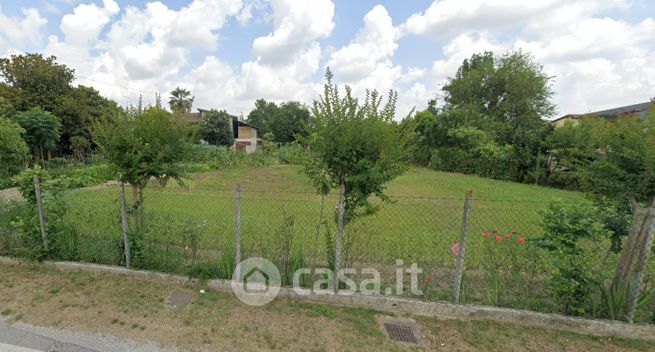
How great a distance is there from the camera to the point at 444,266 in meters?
4.13

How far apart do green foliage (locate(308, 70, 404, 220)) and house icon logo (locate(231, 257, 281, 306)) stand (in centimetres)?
153

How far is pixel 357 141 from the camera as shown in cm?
305

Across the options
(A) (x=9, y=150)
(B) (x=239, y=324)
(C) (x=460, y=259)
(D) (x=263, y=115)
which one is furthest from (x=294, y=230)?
(D) (x=263, y=115)

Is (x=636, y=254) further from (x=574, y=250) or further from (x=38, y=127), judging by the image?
(x=38, y=127)

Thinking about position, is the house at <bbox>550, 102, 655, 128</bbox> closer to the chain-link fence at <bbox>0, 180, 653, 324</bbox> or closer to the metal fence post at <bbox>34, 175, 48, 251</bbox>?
the chain-link fence at <bbox>0, 180, 653, 324</bbox>

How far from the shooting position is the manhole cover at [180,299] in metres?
3.27

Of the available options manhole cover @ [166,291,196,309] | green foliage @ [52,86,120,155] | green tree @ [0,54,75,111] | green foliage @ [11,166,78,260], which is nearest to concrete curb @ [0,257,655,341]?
manhole cover @ [166,291,196,309]

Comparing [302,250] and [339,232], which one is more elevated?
[339,232]

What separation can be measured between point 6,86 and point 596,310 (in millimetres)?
26897

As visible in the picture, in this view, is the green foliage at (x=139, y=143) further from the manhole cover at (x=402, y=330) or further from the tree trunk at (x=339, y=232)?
the manhole cover at (x=402, y=330)

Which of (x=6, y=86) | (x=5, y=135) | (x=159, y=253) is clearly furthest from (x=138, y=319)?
(x=6, y=86)

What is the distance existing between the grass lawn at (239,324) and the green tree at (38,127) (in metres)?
15.5

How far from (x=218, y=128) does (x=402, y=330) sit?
35.2 meters

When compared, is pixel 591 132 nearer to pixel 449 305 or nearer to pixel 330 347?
pixel 449 305
